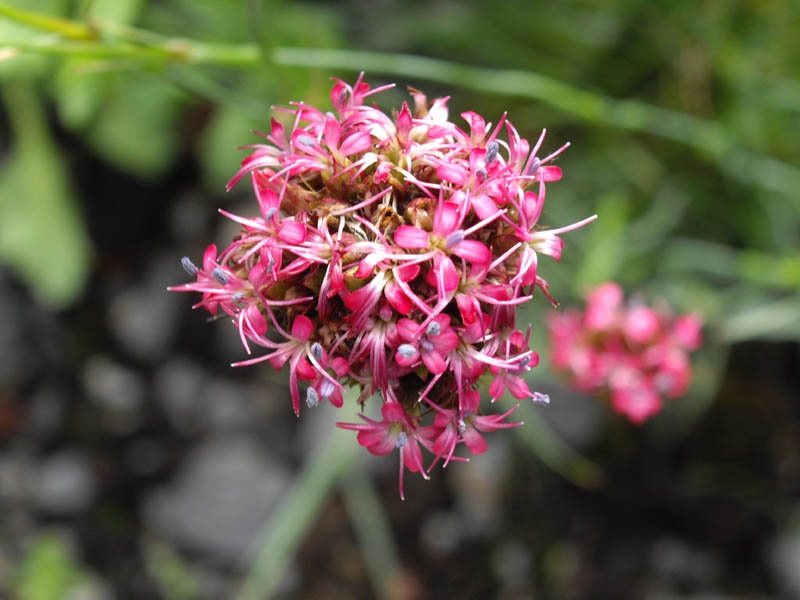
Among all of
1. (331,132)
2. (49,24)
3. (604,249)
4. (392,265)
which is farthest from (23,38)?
(604,249)

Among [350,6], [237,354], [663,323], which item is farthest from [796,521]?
[350,6]

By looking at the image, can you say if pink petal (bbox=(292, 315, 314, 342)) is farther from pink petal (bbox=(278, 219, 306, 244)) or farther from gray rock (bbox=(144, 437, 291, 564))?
gray rock (bbox=(144, 437, 291, 564))

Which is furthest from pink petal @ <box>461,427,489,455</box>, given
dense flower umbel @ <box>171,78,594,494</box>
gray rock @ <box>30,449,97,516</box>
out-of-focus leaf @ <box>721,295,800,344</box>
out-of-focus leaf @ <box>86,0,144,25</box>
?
gray rock @ <box>30,449,97,516</box>

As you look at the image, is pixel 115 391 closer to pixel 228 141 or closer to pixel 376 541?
pixel 376 541

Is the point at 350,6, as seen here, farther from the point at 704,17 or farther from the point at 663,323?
the point at 663,323

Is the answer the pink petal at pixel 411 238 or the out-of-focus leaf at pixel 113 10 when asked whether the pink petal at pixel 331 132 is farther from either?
the out-of-focus leaf at pixel 113 10

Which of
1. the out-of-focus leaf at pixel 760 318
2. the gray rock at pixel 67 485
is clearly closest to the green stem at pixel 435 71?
the out-of-focus leaf at pixel 760 318
